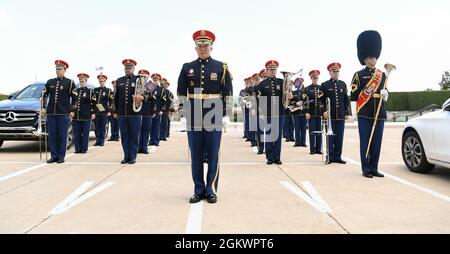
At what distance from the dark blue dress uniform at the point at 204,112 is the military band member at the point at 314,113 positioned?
6.00 metres

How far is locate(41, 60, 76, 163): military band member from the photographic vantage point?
9523mm

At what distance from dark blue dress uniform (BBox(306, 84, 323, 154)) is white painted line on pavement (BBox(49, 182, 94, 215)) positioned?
635 centimetres

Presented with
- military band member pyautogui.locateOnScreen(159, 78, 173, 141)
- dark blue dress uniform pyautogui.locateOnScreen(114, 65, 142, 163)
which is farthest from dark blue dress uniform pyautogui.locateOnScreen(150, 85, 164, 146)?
dark blue dress uniform pyautogui.locateOnScreen(114, 65, 142, 163)

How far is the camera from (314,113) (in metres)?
11.6

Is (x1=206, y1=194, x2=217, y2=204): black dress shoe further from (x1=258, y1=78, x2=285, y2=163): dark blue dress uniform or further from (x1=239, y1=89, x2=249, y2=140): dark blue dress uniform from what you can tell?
(x1=239, y1=89, x2=249, y2=140): dark blue dress uniform

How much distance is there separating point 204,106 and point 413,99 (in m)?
39.1

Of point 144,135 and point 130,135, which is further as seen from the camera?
point 144,135

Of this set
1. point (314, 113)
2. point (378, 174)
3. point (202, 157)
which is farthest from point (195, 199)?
point (314, 113)

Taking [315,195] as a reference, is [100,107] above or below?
above

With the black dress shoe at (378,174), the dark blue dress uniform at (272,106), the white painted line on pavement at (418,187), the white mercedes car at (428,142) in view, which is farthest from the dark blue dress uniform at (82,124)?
the white mercedes car at (428,142)

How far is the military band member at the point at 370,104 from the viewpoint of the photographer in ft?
24.7

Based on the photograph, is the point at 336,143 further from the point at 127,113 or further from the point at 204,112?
the point at 204,112
